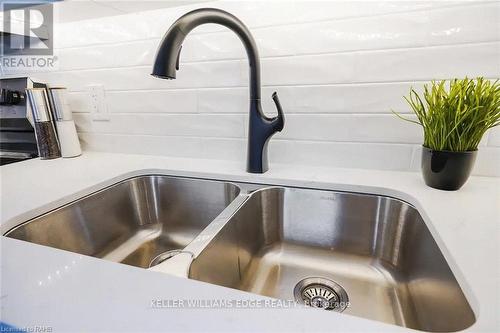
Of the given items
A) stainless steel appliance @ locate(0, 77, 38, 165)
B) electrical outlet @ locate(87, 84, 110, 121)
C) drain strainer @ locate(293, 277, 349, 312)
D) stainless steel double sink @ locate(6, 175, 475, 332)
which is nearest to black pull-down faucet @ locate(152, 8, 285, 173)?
stainless steel double sink @ locate(6, 175, 475, 332)

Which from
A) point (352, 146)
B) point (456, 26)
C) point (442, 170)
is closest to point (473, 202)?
point (442, 170)

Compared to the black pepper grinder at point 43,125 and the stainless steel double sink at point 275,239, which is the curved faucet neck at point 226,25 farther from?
the black pepper grinder at point 43,125

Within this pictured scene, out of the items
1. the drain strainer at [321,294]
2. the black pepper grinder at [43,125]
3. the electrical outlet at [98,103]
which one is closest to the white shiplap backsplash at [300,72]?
the electrical outlet at [98,103]

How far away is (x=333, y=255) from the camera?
2.12ft

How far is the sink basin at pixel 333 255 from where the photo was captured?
18.3 inches

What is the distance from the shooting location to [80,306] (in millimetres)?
283

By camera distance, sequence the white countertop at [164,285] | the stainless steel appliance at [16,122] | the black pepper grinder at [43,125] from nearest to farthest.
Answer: the white countertop at [164,285] < the black pepper grinder at [43,125] < the stainless steel appliance at [16,122]

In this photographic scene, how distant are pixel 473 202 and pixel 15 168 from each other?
1.28 meters

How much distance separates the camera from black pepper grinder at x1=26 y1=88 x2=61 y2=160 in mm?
869

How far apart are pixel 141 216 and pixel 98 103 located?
0.52 m

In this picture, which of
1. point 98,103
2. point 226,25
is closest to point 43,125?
point 98,103

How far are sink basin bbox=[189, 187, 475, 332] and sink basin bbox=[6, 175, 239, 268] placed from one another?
15cm

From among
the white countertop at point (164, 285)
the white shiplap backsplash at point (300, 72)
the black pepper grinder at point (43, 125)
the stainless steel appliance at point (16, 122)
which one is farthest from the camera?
the stainless steel appliance at point (16, 122)

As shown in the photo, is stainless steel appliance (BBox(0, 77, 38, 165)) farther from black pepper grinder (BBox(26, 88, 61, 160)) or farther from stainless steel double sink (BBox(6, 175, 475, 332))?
stainless steel double sink (BBox(6, 175, 475, 332))
